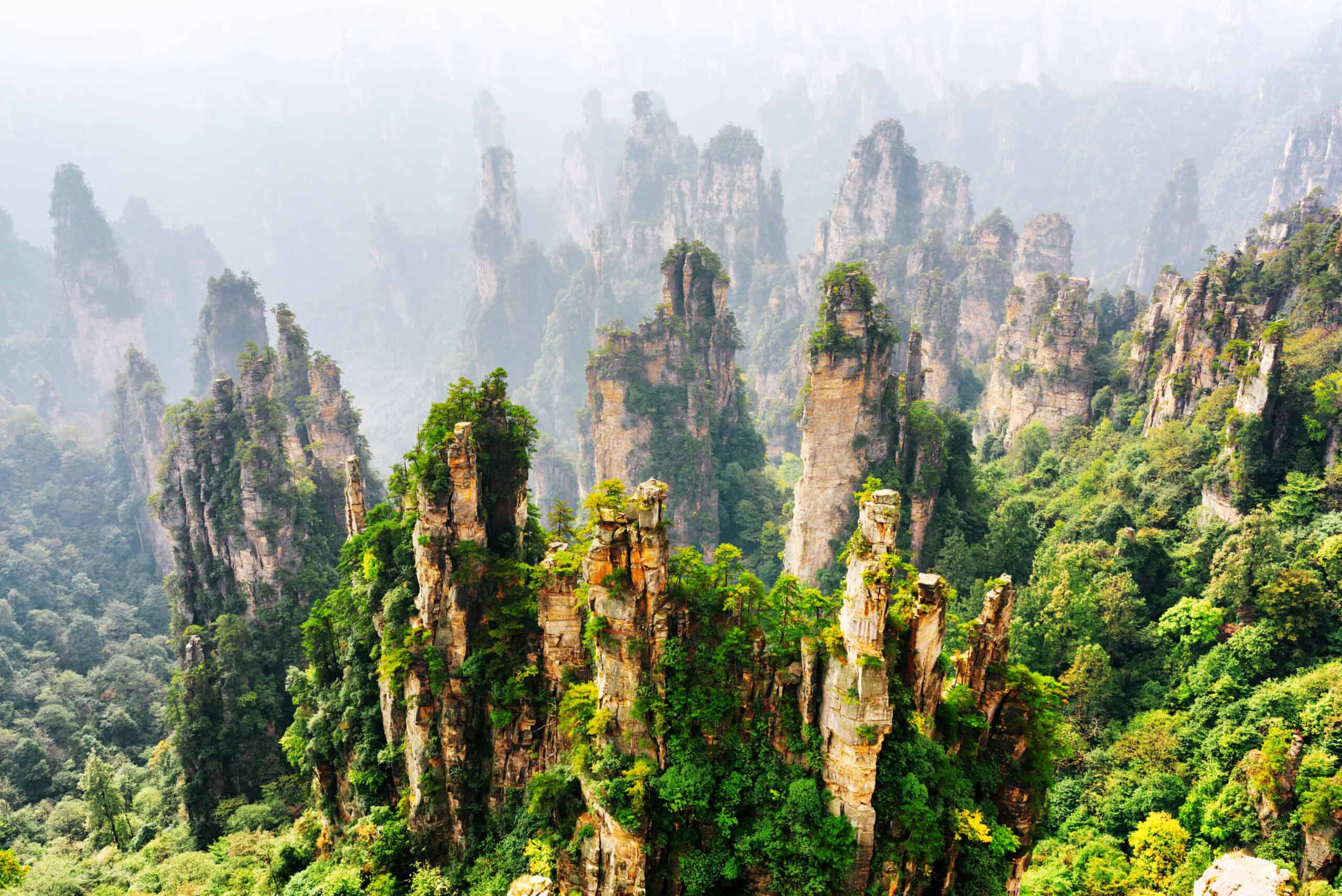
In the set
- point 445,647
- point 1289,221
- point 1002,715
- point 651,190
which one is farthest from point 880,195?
point 445,647

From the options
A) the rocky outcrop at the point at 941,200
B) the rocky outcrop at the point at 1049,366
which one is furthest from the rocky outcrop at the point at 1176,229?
the rocky outcrop at the point at 1049,366

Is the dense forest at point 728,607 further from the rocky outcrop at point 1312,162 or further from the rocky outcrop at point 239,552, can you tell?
the rocky outcrop at point 1312,162

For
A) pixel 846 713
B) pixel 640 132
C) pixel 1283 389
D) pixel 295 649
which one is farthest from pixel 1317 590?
pixel 640 132

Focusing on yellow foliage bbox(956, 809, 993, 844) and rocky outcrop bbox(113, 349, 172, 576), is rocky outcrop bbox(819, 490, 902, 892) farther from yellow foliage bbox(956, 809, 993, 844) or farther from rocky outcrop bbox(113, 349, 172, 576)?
rocky outcrop bbox(113, 349, 172, 576)

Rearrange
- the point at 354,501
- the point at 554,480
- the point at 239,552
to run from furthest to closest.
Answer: the point at 554,480 → the point at 239,552 → the point at 354,501

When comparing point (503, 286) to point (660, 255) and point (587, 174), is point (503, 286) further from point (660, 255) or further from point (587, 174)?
point (587, 174)

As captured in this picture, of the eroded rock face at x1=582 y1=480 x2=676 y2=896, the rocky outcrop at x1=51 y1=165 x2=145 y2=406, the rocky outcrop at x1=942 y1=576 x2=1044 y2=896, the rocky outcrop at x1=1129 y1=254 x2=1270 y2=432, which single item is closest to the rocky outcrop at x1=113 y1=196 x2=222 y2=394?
the rocky outcrop at x1=51 y1=165 x2=145 y2=406

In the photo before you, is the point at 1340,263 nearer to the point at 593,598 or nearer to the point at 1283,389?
the point at 1283,389
